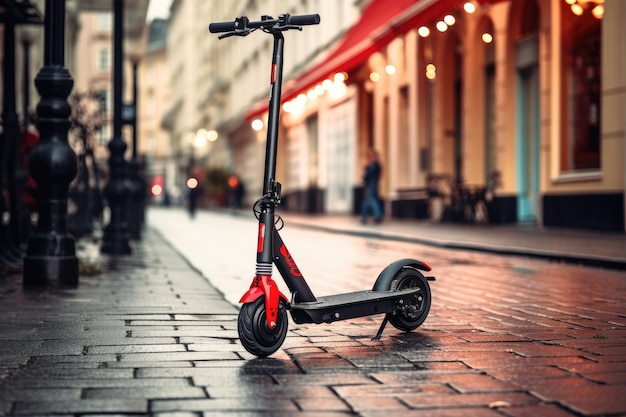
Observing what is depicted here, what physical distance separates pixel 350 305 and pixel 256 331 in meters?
0.71

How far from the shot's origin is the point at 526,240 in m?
16.1

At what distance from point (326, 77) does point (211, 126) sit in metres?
47.9

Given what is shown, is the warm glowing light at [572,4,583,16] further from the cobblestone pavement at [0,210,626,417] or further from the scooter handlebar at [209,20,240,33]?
the scooter handlebar at [209,20,240,33]

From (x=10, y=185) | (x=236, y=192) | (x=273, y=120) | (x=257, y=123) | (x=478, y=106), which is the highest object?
(x=257, y=123)

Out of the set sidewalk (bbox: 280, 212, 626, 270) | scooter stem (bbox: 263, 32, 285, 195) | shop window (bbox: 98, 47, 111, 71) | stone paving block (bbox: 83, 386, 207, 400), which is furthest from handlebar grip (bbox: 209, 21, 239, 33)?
shop window (bbox: 98, 47, 111, 71)

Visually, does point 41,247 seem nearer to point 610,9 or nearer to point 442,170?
point 610,9

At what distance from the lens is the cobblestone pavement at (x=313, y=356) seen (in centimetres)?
421

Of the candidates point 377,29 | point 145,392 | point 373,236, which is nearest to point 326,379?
point 145,392

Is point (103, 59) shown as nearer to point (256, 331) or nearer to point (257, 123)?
point (257, 123)

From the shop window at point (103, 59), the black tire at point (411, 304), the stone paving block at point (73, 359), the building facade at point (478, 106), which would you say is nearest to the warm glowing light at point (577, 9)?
the building facade at point (478, 106)

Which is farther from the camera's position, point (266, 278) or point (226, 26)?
point (226, 26)

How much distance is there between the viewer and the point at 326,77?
25312mm

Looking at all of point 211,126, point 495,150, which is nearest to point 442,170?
point 495,150

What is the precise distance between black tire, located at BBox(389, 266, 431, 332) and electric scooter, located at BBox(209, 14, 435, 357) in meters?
0.08
